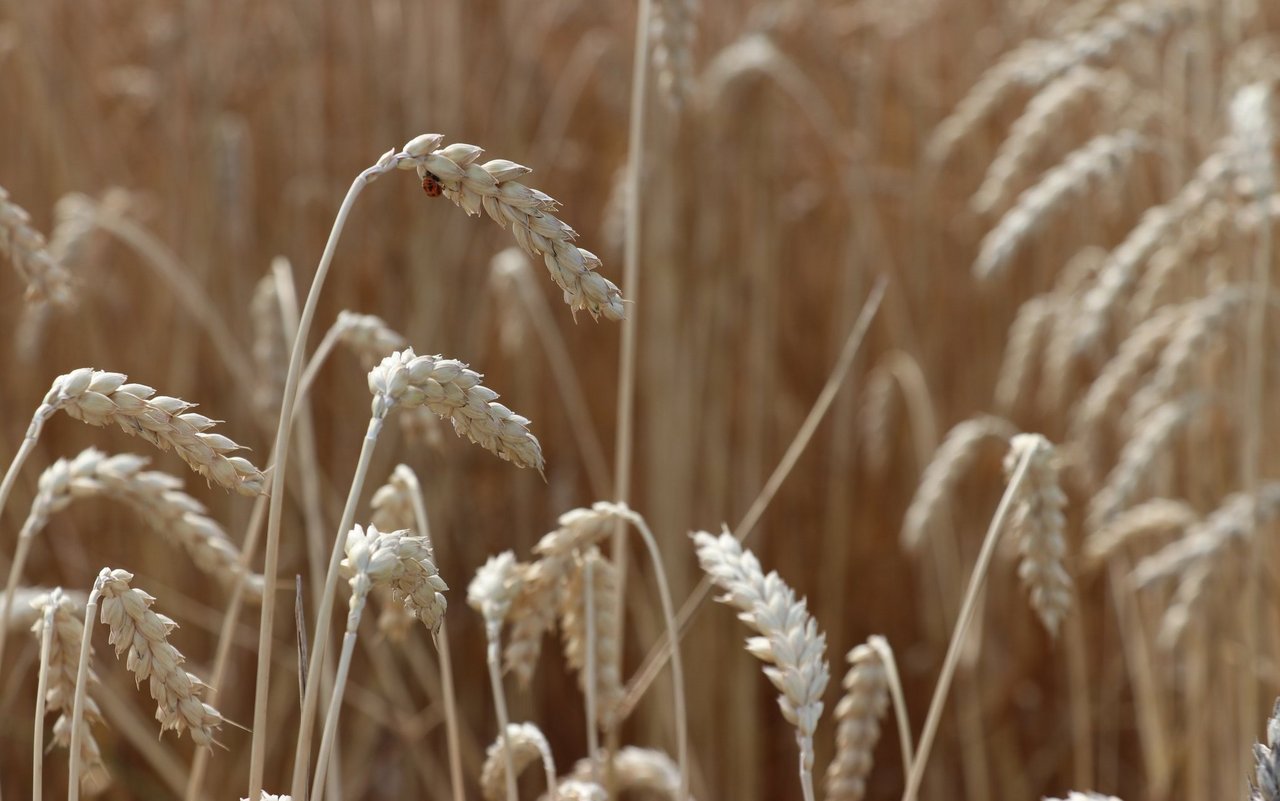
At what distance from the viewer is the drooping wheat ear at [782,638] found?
726mm

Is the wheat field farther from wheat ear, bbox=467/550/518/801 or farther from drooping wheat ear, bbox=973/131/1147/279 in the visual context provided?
wheat ear, bbox=467/550/518/801

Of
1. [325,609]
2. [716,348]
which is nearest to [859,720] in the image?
[325,609]

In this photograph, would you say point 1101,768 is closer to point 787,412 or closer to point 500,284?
point 787,412

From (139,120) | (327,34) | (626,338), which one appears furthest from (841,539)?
(139,120)

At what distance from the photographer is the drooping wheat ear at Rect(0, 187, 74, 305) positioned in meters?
0.89

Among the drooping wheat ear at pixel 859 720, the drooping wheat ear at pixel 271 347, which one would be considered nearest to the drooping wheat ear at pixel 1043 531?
the drooping wheat ear at pixel 859 720

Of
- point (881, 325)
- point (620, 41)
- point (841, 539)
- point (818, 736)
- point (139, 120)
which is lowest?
point (818, 736)

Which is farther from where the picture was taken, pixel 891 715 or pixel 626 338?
pixel 891 715

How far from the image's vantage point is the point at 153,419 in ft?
2.11

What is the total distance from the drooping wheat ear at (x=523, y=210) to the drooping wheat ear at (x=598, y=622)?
39 cm

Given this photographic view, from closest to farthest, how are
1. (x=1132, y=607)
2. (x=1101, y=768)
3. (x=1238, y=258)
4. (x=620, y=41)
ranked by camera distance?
(x=1238, y=258) → (x=1132, y=607) → (x=1101, y=768) → (x=620, y=41)

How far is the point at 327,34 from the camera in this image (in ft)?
8.39

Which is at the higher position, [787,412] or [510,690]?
[787,412]

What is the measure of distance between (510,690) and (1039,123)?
4.66ft
